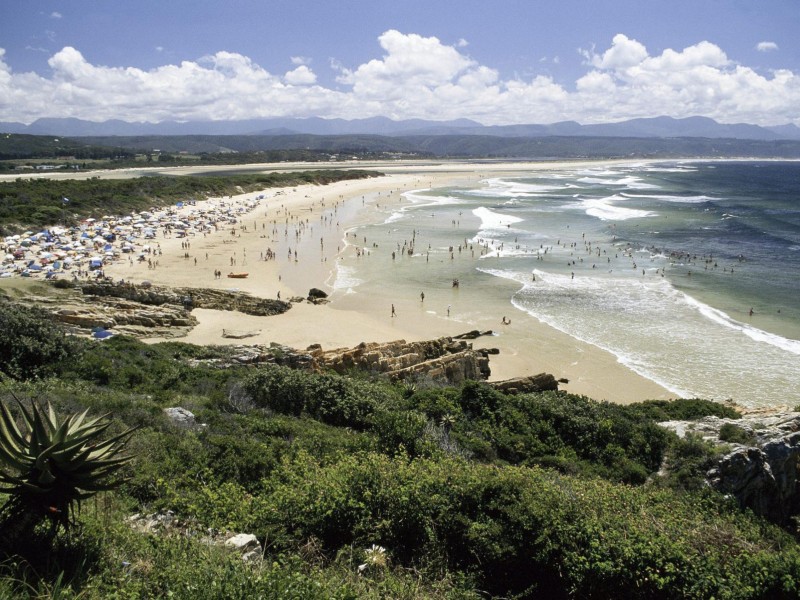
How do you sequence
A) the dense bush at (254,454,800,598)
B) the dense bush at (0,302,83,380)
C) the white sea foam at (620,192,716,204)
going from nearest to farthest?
the dense bush at (254,454,800,598) < the dense bush at (0,302,83,380) < the white sea foam at (620,192,716,204)

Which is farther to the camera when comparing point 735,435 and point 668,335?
point 668,335

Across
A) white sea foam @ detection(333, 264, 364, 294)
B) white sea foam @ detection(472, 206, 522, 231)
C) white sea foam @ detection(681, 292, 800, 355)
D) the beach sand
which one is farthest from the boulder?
white sea foam @ detection(472, 206, 522, 231)

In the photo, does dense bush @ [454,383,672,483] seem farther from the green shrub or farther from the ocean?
the ocean

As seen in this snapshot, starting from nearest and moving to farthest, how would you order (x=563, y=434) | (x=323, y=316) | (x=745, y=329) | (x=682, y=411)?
1. (x=563, y=434)
2. (x=682, y=411)
3. (x=745, y=329)
4. (x=323, y=316)

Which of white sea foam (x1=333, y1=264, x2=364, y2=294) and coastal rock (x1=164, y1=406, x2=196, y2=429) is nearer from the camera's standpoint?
coastal rock (x1=164, y1=406, x2=196, y2=429)

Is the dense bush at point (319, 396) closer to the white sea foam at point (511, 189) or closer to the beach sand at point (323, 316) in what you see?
the beach sand at point (323, 316)

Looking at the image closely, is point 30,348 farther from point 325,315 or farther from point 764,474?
point 764,474

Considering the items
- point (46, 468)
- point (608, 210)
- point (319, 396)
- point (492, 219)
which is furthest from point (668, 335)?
point (608, 210)
